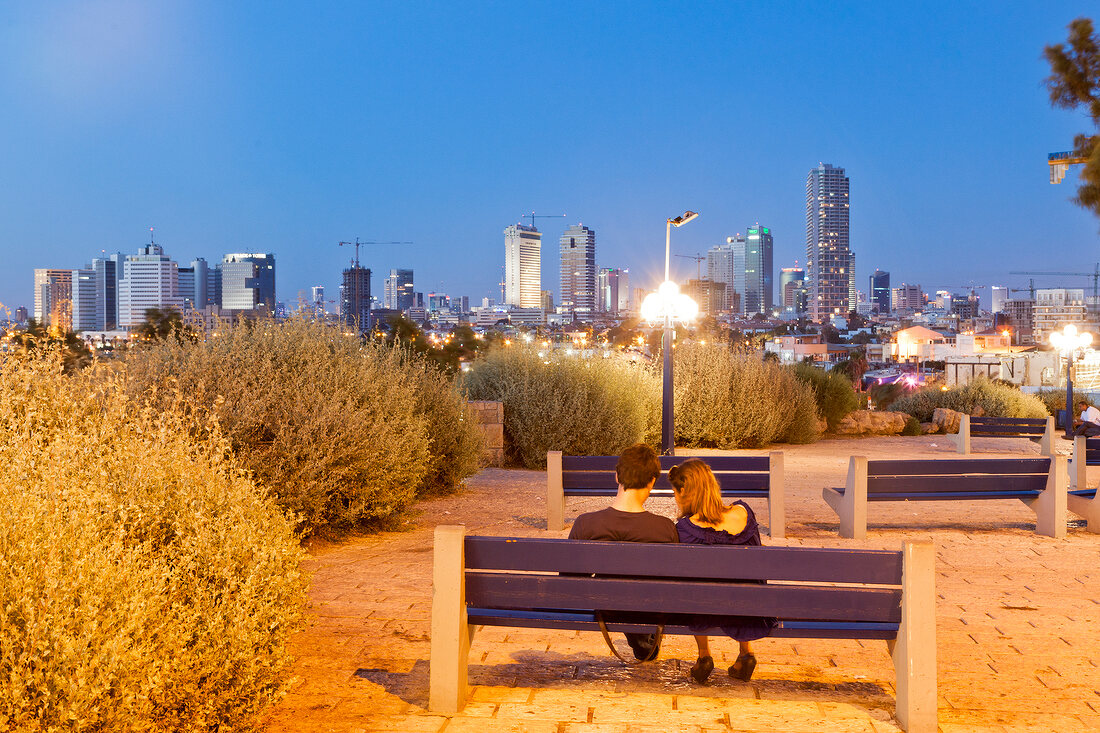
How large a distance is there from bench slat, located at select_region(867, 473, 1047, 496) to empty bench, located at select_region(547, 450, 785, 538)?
0.85 m

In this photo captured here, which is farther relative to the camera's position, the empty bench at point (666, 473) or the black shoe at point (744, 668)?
the empty bench at point (666, 473)

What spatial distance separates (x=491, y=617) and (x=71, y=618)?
159cm

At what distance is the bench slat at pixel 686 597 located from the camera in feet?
11.5

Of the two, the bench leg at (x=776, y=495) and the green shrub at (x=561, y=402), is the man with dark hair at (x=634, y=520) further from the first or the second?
the green shrub at (x=561, y=402)

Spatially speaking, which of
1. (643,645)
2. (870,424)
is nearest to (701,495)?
(643,645)

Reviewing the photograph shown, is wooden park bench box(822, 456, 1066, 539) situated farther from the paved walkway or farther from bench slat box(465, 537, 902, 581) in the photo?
bench slat box(465, 537, 902, 581)

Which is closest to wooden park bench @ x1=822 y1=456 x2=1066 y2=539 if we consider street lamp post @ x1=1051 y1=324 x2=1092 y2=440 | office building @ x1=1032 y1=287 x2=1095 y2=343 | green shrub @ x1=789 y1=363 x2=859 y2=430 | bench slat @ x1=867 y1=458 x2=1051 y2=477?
bench slat @ x1=867 y1=458 x2=1051 y2=477

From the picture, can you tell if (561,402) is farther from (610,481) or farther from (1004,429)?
(1004,429)

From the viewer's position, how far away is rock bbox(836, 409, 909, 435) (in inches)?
814

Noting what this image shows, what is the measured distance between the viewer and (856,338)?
392 ft

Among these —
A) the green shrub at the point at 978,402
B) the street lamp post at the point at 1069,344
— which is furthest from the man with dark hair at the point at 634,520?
the green shrub at the point at 978,402

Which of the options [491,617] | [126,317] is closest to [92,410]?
[491,617]

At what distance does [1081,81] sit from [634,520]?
16124mm

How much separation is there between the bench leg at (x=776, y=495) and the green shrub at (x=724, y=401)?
29.1 ft
